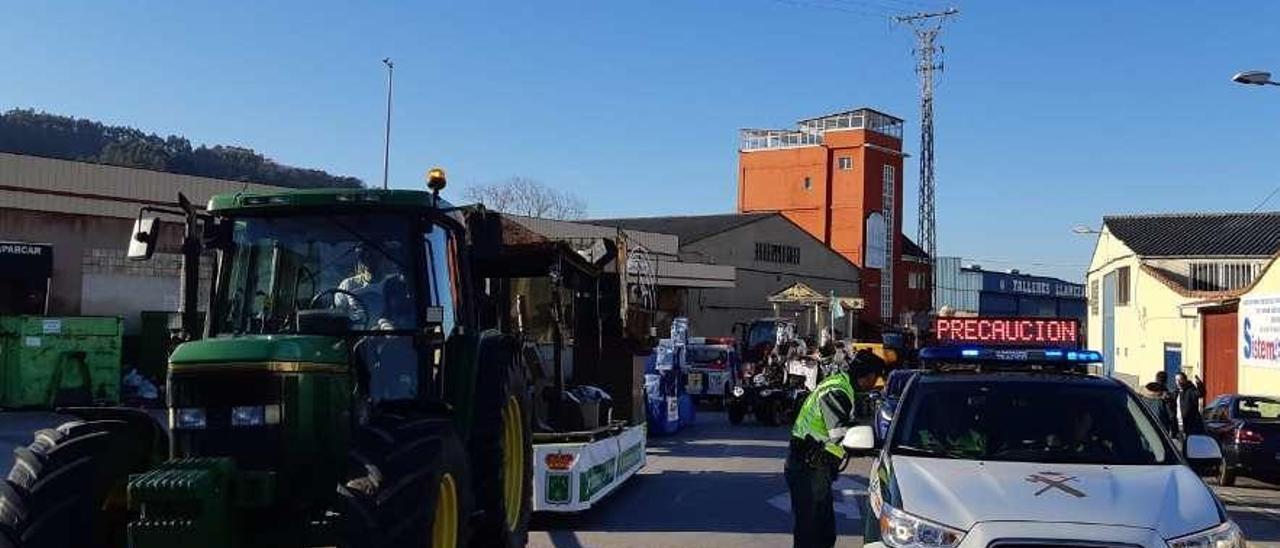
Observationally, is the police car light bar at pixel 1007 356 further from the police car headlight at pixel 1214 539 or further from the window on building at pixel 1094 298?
the window on building at pixel 1094 298

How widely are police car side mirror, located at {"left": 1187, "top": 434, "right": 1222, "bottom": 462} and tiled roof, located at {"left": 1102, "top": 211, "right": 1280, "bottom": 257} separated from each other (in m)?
36.6

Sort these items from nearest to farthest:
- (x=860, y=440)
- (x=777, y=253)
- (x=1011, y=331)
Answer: (x=860, y=440)
(x=1011, y=331)
(x=777, y=253)

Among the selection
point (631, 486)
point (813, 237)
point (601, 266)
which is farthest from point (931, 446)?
point (813, 237)

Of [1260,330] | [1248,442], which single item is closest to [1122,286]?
[1260,330]

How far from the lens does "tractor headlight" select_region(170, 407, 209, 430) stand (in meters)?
6.44

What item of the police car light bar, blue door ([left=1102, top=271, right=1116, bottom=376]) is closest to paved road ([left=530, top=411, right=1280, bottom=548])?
the police car light bar

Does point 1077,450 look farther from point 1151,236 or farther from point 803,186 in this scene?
point 803,186

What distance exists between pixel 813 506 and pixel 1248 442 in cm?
1006

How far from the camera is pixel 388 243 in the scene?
24.1 ft

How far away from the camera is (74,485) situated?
20.9ft

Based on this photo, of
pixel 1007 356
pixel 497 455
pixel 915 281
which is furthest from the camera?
pixel 915 281

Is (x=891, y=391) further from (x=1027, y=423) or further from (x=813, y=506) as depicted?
(x=1027, y=423)

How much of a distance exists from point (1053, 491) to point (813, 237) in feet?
197

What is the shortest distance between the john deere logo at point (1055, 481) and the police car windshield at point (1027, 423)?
40cm
